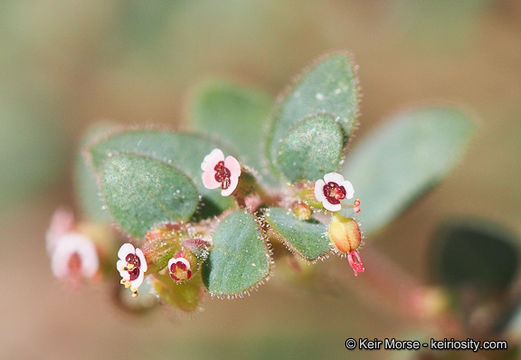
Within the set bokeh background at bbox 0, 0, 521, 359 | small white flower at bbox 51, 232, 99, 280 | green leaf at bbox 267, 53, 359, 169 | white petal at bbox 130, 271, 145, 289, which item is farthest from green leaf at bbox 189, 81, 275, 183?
bokeh background at bbox 0, 0, 521, 359

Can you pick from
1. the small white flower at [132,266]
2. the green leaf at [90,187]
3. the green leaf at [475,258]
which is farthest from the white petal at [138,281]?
the green leaf at [475,258]

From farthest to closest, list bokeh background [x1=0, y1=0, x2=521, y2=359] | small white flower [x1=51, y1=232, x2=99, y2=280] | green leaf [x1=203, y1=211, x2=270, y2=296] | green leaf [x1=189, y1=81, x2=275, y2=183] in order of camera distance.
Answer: bokeh background [x1=0, y1=0, x2=521, y2=359] → green leaf [x1=189, y1=81, x2=275, y2=183] → small white flower [x1=51, y1=232, x2=99, y2=280] → green leaf [x1=203, y1=211, x2=270, y2=296]

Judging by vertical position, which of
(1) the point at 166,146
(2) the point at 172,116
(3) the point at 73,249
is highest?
(2) the point at 172,116

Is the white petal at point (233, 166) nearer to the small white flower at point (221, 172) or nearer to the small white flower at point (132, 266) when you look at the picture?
the small white flower at point (221, 172)

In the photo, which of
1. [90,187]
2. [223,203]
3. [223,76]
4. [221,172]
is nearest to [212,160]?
[221,172]

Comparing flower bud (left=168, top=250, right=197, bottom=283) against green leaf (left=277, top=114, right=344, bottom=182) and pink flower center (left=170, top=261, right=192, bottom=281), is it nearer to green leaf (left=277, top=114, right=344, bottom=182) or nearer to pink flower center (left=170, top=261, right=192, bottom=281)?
pink flower center (left=170, top=261, right=192, bottom=281)

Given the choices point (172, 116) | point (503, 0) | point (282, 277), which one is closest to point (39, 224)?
point (172, 116)

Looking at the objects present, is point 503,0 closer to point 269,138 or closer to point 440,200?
point 440,200
